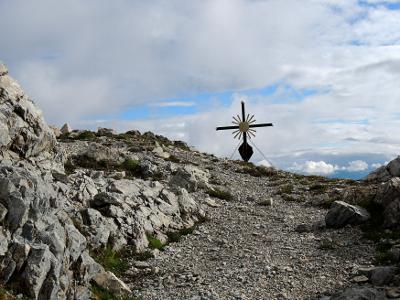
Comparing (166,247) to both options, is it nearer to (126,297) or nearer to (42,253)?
(126,297)

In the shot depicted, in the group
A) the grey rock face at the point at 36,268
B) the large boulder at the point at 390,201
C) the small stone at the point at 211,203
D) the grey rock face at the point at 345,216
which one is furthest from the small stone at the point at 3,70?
the large boulder at the point at 390,201

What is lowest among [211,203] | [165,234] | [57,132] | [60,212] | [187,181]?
[165,234]

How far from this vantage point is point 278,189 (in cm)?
3831

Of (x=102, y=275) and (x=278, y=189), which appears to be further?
(x=278, y=189)

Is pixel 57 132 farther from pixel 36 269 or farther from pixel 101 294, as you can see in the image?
pixel 36 269

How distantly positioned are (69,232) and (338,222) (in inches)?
636

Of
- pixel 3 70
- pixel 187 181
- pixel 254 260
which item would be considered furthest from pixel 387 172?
pixel 3 70

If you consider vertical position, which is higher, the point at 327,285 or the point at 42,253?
the point at 42,253

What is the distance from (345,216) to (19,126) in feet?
61.3

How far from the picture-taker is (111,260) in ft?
62.8

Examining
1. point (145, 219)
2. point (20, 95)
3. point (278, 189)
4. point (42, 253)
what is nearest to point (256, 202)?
point (278, 189)

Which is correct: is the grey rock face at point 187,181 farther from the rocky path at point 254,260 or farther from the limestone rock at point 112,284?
the limestone rock at point 112,284

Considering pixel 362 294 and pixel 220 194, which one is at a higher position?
pixel 220 194

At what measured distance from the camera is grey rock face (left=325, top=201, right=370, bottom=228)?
2583 centimetres
